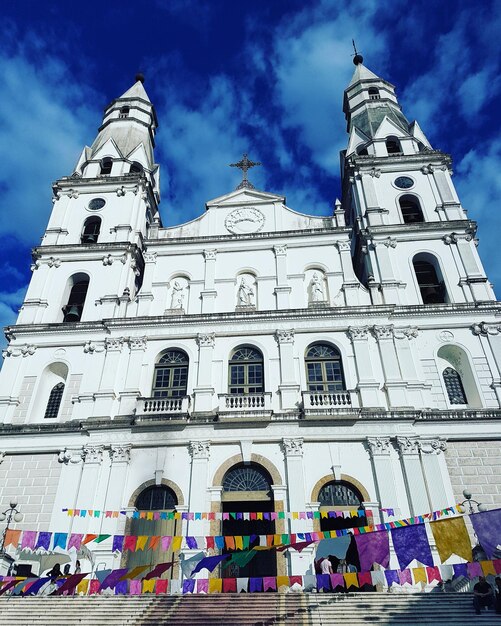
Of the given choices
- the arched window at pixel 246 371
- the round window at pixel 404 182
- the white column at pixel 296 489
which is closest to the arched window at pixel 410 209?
the round window at pixel 404 182

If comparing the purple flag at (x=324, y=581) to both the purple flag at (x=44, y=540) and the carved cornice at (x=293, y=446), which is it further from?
the purple flag at (x=44, y=540)

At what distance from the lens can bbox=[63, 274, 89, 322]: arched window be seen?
1005 inches

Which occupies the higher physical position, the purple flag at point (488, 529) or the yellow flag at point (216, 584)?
the purple flag at point (488, 529)

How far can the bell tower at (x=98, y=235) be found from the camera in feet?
83.4

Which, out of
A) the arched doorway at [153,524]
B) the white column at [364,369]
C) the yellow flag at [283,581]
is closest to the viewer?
the yellow flag at [283,581]

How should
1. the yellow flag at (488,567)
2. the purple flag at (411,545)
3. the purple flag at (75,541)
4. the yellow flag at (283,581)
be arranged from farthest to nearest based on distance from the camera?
1. the purple flag at (75,541)
2. the yellow flag at (283,581)
3. the purple flag at (411,545)
4. the yellow flag at (488,567)

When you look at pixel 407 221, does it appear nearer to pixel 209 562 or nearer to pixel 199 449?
pixel 199 449

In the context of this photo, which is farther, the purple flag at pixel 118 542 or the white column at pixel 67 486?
the white column at pixel 67 486

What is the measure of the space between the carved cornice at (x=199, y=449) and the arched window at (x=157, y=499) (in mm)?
1557

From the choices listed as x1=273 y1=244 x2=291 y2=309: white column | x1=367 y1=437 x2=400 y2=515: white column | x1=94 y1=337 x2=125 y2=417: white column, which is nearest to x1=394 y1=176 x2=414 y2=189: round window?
x1=273 y1=244 x2=291 y2=309: white column

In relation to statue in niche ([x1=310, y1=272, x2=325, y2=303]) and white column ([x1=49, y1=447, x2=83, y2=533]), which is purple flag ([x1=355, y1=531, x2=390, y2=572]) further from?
statue in niche ([x1=310, y1=272, x2=325, y2=303])

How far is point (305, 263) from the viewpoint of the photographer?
25.4m

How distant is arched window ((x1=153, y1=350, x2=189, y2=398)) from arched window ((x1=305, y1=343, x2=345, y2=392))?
5.28 metres

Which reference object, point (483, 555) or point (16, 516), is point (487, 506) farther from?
point (16, 516)
